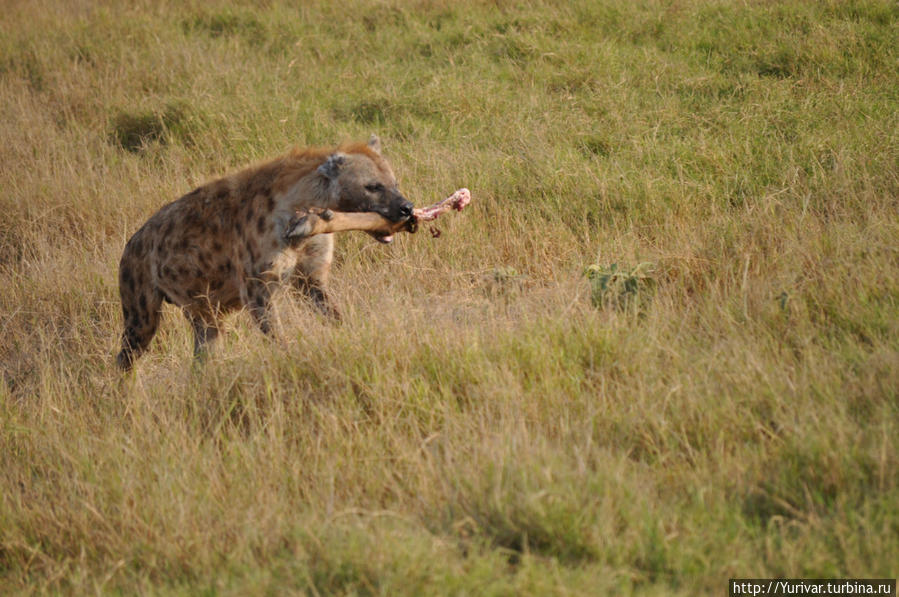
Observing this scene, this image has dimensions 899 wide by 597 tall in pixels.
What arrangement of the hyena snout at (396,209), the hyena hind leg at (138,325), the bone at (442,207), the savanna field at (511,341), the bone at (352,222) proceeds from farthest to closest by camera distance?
the hyena hind leg at (138,325), the bone at (442,207), the hyena snout at (396,209), the bone at (352,222), the savanna field at (511,341)

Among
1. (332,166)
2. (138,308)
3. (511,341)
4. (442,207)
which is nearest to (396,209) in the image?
(442,207)

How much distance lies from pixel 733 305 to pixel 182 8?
8846mm

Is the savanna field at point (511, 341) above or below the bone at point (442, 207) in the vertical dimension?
below

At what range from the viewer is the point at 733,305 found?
4098 millimetres

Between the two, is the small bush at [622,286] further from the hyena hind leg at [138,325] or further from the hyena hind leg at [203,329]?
the hyena hind leg at [138,325]

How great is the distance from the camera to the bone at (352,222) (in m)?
4.34

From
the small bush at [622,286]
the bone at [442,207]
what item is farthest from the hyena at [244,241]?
the small bush at [622,286]

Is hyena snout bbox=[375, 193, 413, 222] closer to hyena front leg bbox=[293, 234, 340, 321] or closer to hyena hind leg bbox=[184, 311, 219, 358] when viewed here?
hyena front leg bbox=[293, 234, 340, 321]

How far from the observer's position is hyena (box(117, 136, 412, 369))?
472 centimetres

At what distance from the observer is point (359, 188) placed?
4.83 metres

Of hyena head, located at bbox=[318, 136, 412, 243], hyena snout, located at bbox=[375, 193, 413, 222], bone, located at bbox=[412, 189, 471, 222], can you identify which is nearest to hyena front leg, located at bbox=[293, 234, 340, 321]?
hyena head, located at bbox=[318, 136, 412, 243]

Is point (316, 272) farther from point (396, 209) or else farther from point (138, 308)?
point (138, 308)

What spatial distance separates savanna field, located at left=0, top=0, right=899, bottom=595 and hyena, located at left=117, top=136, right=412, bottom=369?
0.65 feet

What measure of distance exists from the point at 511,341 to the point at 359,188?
4.73 ft
